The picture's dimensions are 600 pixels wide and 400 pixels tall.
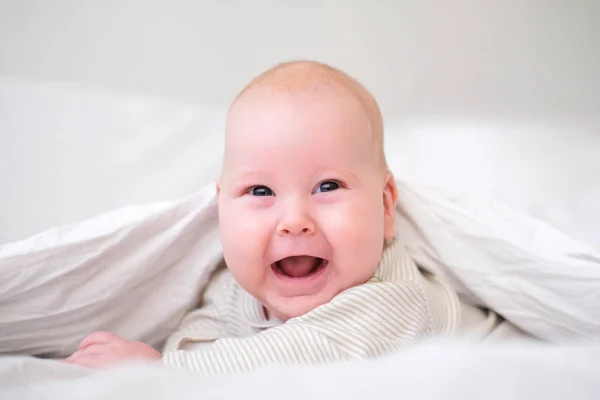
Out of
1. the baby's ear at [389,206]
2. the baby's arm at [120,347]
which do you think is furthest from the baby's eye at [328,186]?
the baby's arm at [120,347]

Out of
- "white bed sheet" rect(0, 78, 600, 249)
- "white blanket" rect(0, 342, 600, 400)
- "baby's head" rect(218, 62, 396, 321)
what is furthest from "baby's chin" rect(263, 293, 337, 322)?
"white bed sheet" rect(0, 78, 600, 249)

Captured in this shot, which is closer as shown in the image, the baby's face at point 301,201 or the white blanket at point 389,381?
the white blanket at point 389,381

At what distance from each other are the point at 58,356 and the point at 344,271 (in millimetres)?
445

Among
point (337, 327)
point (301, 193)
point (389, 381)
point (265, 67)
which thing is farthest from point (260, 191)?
point (265, 67)

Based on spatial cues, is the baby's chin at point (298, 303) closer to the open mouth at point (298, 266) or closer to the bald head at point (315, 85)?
the open mouth at point (298, 266)

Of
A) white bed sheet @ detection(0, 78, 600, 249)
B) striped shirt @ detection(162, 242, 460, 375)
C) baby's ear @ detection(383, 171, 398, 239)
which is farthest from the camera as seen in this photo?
white bed sheet @ detection(0, 78, 600, 249)

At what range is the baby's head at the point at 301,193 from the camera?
71cm

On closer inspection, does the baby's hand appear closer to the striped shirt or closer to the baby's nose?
the striped shirt

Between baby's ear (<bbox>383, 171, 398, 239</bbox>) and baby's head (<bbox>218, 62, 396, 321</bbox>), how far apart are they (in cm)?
6

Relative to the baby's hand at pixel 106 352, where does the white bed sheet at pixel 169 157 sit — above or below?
above

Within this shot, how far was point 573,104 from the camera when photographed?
1.26 m

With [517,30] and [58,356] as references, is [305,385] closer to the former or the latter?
[58,356]

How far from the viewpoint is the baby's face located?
0.71 m

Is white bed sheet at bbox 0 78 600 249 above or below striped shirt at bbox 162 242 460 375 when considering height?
above
